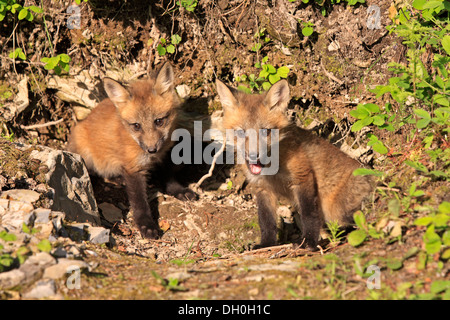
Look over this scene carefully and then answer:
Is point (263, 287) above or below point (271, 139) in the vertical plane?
below

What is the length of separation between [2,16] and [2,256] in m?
3.35

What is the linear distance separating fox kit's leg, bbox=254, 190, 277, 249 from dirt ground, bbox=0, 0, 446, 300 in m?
0.23

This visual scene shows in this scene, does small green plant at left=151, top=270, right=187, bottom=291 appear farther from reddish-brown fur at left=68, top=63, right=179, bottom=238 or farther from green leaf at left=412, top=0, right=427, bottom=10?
green leaf at left=412, top=0, right=427, bottom=10

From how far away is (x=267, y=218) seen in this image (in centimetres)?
427

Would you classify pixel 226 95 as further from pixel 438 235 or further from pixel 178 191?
pixel 438 235

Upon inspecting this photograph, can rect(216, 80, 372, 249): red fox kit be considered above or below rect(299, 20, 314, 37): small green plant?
below

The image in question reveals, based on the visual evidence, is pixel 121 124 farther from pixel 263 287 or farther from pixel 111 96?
pixel 263 287

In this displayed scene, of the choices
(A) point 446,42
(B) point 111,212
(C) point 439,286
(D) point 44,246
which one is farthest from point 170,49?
(C) point 439,286

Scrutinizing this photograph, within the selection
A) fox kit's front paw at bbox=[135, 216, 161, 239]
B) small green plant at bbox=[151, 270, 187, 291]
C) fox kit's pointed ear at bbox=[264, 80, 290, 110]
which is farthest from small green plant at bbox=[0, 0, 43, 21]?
small green plant at bbox=[151, 270, 187, 291]

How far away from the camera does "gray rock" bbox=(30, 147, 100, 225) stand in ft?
13.1

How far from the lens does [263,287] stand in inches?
102

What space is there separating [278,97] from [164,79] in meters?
1.39

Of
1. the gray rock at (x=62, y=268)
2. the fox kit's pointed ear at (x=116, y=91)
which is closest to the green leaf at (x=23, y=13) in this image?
the fox kit's pointed ear at (x=116, y=91)
